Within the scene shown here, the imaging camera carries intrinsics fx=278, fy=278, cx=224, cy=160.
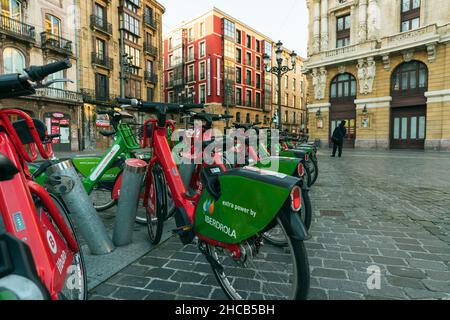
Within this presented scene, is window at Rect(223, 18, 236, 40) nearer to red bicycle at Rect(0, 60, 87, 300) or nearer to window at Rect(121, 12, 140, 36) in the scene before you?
window at Rect(121, 12, 140, 36)

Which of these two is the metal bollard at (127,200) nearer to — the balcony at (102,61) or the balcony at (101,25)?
the balcony at (102,61)

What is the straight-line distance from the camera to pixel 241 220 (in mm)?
1696

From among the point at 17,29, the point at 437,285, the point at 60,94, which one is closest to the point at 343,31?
the point at 60,94

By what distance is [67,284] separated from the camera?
5.06 feet

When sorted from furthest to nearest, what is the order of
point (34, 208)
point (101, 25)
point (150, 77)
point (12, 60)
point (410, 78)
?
point (150, 77) → point (101, 25) → point (410, 78) → point (12, 60) → point (34, 208)

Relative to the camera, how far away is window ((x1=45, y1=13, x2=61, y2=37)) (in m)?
21.7

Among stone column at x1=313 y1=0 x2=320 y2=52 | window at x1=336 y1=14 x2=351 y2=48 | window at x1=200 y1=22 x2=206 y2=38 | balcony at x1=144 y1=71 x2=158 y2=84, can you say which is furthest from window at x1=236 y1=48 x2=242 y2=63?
window at x1=336 y1=14 x2=351 y2=48

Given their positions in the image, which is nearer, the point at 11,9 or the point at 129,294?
the point at 129,294

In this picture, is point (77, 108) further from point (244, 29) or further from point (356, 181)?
point (244, 29)

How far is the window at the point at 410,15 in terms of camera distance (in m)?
23.0

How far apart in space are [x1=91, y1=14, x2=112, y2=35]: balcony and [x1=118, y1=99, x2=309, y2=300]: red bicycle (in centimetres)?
2758

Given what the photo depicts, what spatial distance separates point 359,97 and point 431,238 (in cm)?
2473

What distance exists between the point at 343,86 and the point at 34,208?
2875cm

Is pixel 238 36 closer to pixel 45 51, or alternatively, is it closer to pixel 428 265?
pixel 45 51
